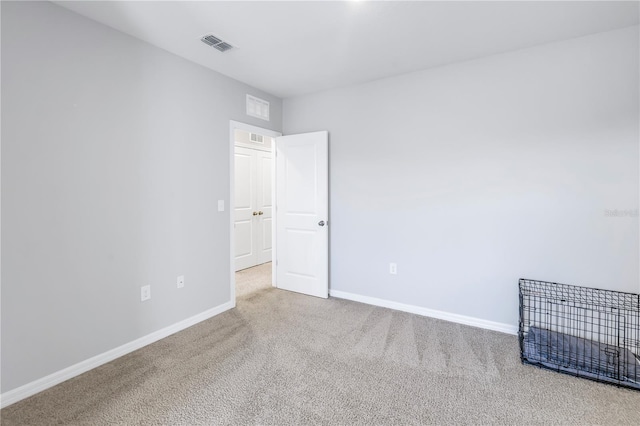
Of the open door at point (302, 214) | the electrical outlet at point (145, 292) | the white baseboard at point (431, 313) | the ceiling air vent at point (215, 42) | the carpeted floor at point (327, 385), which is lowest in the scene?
the carpeted floor at point (327, 385)

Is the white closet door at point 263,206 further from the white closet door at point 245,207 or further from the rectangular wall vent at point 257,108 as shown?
the rectangular wall vent at point 257,108

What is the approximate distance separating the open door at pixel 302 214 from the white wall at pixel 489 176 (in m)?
0.17

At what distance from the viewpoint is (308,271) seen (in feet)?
12.3

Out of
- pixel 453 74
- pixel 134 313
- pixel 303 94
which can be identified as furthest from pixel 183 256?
pixel 453 74

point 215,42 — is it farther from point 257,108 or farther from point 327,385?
point 327,385

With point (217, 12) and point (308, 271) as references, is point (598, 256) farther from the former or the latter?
point (217, 12)

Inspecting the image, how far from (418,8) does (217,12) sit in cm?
140

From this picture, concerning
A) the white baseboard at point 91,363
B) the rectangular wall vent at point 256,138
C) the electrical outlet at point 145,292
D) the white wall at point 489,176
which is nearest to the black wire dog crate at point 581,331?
the white wall at point 489,176

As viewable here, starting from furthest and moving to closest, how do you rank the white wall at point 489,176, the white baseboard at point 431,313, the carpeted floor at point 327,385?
the white baseboard at point 431,313
the white wall at point 489,176
the carpeted floor at point 327,385

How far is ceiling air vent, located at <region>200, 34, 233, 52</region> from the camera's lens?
2.42 m

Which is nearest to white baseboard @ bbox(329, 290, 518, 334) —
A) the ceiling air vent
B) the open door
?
the open door

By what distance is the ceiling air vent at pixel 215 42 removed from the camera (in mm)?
2418

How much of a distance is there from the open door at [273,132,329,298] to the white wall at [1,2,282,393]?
965 mm

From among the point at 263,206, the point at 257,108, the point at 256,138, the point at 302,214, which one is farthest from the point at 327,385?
the point at 256,138
